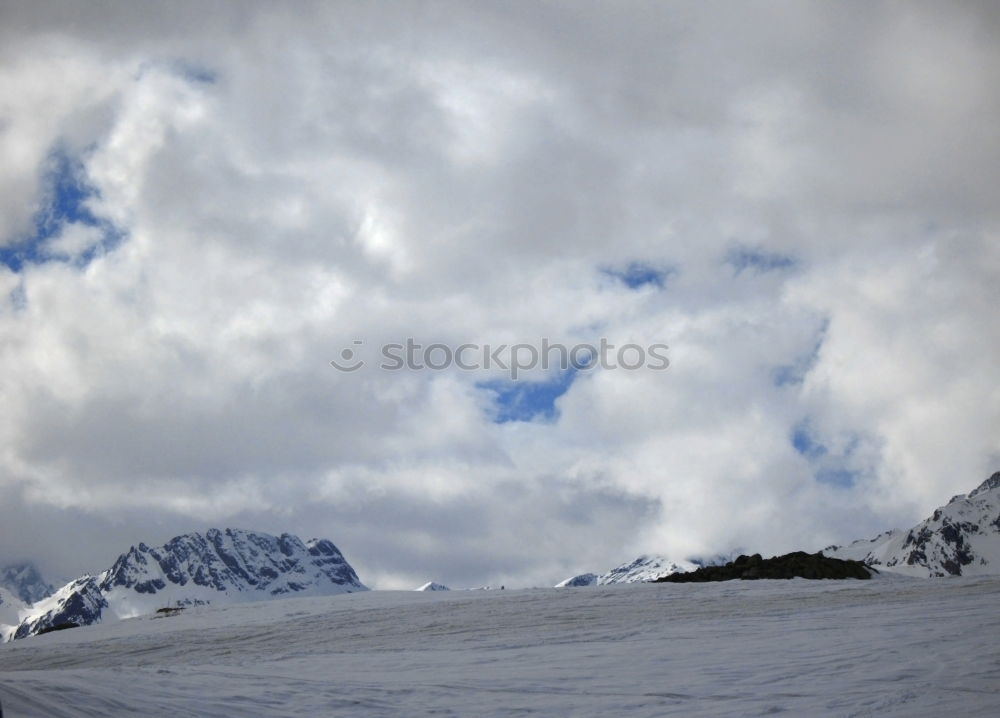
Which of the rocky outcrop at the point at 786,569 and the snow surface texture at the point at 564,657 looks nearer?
the snow surface texture at the point at 564,657

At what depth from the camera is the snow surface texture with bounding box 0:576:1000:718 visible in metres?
16.9

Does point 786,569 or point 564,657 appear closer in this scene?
point 564,657

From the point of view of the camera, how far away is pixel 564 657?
74.0 feet

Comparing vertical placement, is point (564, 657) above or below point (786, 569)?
below

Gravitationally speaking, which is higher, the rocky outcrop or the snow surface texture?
the rocky outcrop

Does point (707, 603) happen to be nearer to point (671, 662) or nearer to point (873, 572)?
point (671, 662)

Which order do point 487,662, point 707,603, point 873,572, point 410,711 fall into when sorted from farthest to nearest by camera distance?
point 873,572 < point 707,603 < point 487,662 < point 410,711

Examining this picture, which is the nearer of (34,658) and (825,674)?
(825,674)

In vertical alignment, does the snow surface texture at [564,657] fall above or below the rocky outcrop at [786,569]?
below

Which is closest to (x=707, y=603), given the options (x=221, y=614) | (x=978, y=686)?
(x=978, y=686)

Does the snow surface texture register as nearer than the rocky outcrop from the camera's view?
Yes

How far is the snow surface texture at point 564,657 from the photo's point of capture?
1689cm

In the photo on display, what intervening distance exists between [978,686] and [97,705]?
1500 centimetres

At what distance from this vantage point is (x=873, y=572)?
42344mm
